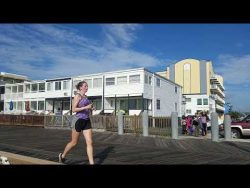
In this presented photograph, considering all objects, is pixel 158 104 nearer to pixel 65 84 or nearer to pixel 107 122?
pixel 65 84

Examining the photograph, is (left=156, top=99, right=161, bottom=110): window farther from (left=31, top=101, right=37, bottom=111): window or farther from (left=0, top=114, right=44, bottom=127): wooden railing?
(left=31, top=101, right=37, bottom=111): window

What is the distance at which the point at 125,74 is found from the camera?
135ft

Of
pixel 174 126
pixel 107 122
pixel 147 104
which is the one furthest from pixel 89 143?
pixel 147 104

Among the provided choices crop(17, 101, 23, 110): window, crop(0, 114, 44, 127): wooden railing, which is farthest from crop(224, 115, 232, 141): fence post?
crop(17, 101, 23, 110): window

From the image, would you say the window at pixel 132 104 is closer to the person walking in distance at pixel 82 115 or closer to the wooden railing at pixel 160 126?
the wooden railing at pixel 160 126
